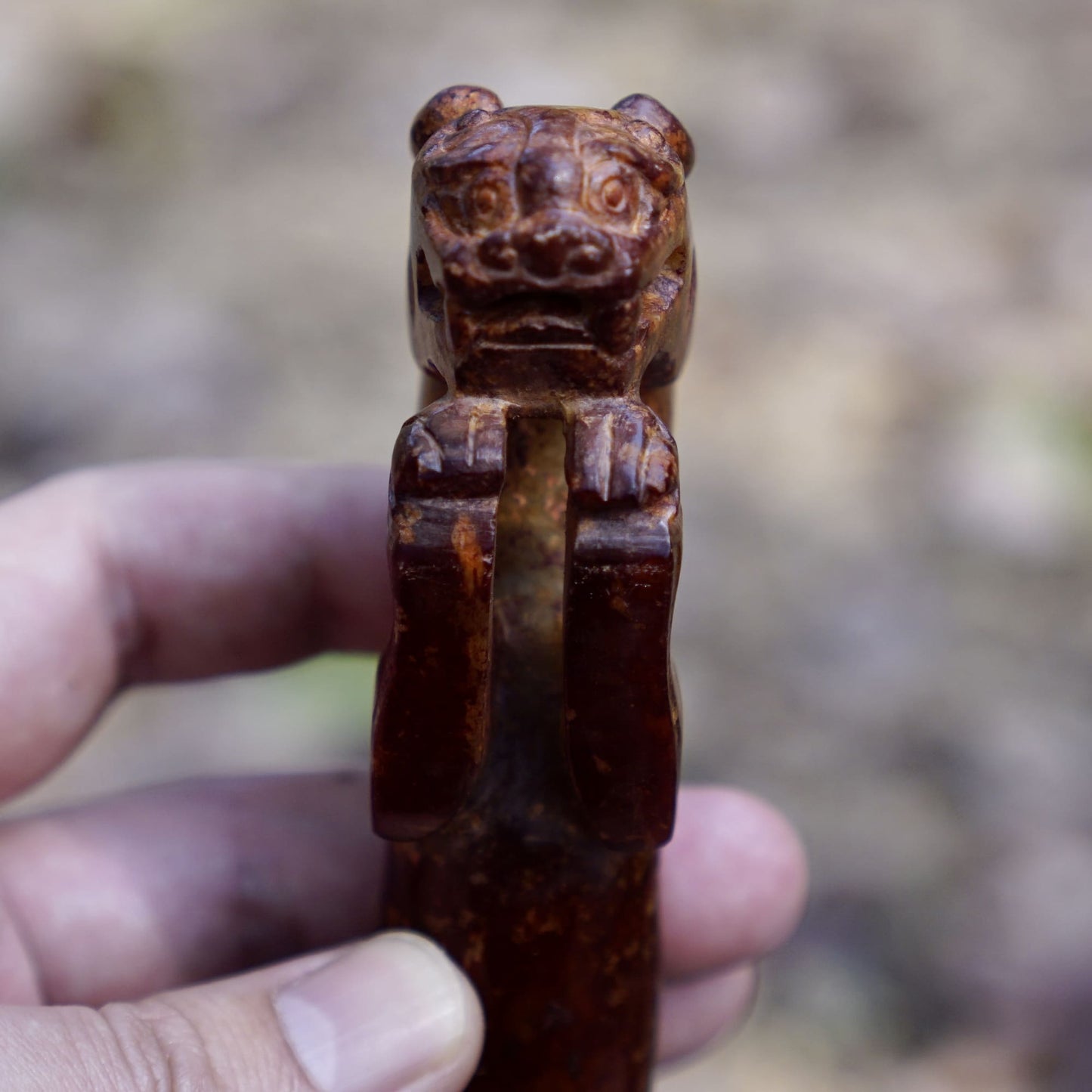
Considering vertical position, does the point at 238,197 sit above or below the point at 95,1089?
above

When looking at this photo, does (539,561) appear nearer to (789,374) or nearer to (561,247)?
(561,247)

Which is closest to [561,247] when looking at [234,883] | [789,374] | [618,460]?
[618,460]

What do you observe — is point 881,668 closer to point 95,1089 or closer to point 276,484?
A: point 276,484

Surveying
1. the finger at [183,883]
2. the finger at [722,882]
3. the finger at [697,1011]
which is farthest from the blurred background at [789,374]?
the finger at [183,883]

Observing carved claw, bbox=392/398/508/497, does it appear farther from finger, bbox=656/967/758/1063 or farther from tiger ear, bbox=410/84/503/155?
finger, bbox=656/967/758/1063

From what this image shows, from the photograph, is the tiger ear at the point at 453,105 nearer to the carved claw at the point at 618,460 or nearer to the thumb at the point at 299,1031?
the carved claw at the point at 618,460

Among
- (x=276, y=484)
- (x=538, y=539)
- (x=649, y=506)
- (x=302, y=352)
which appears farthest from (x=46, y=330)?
(x=649, y=506)

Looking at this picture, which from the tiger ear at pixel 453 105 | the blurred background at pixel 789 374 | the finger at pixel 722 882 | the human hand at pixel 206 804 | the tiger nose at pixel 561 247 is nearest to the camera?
the tiger nose at pixel 561 247
